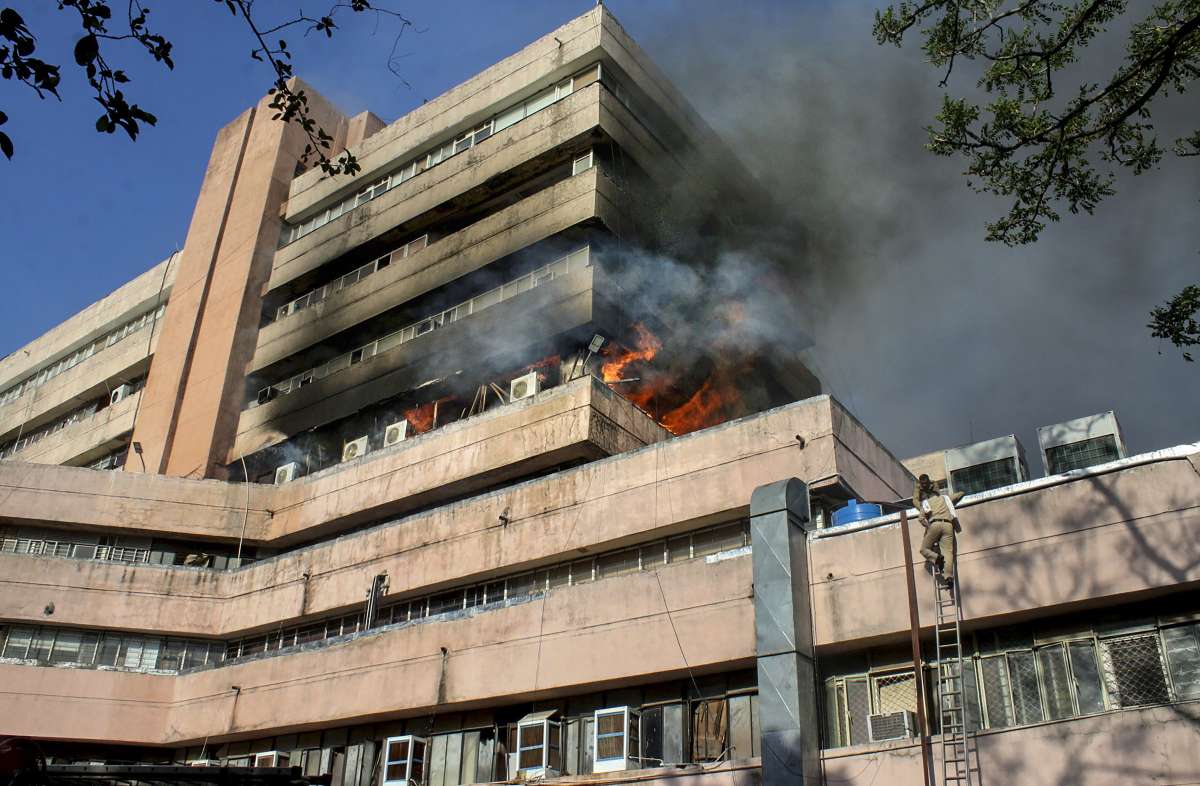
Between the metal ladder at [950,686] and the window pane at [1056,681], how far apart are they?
3.76 feet

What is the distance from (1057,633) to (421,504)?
15864 mm

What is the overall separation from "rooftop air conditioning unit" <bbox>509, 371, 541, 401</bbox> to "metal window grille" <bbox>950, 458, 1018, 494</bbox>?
10.2m

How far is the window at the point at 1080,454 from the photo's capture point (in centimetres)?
2136

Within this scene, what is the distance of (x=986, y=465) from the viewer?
24.1 metres

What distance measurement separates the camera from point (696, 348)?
31375mm

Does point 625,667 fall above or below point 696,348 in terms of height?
below

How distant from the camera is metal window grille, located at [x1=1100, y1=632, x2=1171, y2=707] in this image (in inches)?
539

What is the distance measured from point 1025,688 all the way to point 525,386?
48.7 feet

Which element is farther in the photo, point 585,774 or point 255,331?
point 255,331

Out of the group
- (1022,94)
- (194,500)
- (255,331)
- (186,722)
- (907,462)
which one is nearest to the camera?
(1022,94)

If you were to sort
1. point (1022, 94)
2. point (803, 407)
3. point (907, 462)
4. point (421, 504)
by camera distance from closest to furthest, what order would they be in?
point (1022, 94), point (803, 407), point (421, 504), point (907, 462)

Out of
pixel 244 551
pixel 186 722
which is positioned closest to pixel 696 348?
pixel 244 551

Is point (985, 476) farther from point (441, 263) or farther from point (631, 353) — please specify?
point (441, 263)

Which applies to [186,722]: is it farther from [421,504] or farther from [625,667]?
[625,667]
